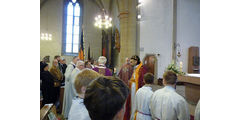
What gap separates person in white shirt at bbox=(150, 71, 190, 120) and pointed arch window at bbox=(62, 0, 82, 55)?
42.5 ft

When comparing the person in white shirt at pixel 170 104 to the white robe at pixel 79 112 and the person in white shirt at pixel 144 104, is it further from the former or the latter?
the white robe at pixel 79 112

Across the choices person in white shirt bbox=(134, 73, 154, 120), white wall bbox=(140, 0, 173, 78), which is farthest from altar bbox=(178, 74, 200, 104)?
white wall bbox=(140, 0, 173, 78)

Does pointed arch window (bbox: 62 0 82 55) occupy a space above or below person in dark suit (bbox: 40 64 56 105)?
above

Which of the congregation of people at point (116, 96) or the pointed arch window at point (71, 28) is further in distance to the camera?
the pointed arch window at point (71, 28)

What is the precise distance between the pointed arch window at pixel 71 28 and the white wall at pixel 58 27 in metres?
0.42

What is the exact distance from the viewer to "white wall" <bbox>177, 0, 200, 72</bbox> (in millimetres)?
9578

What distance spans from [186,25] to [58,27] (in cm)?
998

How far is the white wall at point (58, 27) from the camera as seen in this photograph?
534 inches

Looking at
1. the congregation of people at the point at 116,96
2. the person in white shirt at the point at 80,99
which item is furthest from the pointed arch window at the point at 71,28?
the person in white shirt at the point at 80,99

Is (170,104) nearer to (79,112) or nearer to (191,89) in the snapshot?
(79,112)

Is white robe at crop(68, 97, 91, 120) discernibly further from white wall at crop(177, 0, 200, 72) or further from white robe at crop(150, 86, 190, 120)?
white wall at crop(177, 0, 200, 72)
